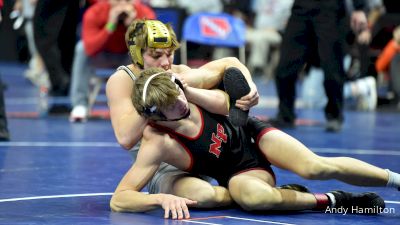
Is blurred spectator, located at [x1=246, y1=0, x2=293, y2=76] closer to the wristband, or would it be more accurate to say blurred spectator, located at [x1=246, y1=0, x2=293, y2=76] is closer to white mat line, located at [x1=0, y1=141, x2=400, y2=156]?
the wristband

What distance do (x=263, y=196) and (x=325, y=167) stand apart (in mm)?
368

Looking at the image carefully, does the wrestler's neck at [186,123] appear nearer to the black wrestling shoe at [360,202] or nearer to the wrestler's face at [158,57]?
the wrestler's face at [158,57]

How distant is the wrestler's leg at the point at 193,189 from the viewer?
545cm

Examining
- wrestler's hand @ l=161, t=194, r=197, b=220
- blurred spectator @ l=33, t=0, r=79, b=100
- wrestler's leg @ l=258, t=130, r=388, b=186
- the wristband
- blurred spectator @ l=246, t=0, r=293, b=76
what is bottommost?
blurred spectator @ l=246, t=0, r=293, b=76

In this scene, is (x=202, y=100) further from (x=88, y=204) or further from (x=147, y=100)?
(x=88, y=204)

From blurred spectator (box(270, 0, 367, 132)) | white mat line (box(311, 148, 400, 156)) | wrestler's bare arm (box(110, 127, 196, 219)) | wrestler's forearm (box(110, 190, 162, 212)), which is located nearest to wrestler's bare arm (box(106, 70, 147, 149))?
wrestler's bare arm (box(110, 127, 196, 219))

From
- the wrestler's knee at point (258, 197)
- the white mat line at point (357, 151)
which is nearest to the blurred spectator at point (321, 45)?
the white mat line at point (357, 151)

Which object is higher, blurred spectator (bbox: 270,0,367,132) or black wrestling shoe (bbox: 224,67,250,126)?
black wrestling shoe (bbox: 224,67,250,126)

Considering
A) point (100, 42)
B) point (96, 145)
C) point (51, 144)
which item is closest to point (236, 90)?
point (96, 145)

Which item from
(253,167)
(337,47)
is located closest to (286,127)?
(337,47)

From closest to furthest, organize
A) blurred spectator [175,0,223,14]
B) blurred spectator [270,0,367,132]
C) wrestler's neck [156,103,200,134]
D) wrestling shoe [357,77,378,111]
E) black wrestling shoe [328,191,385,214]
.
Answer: wrestler's neck [156,103,200,134] → black wrestling shoe [328,191,385,214] → blurred spectator [270,0,367,132] → wrestling shoe [357,77,378,111] → blurred spectator [175,0,223,14]

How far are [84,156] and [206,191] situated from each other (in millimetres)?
2617

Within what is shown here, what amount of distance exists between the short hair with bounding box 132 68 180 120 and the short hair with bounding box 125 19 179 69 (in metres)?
0.32

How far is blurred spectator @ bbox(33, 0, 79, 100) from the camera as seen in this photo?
11.4m
